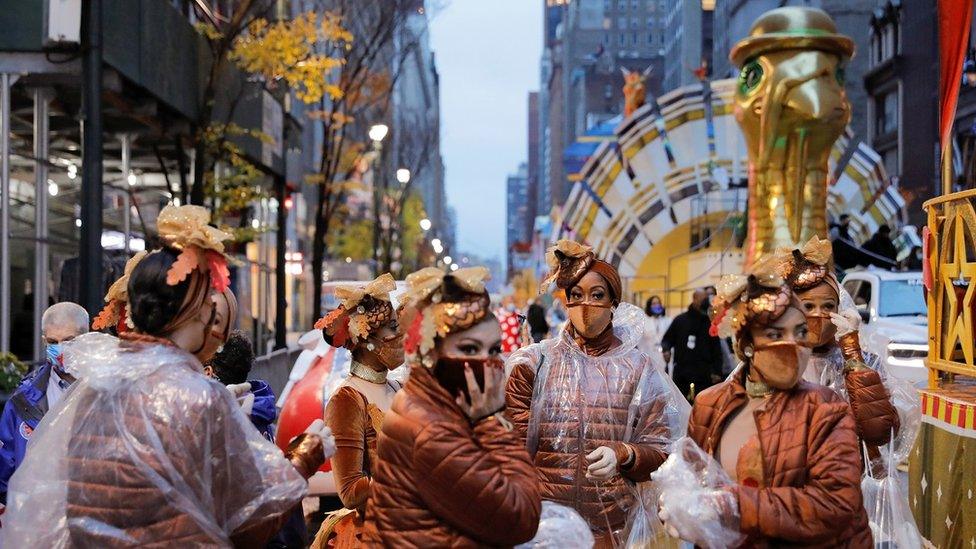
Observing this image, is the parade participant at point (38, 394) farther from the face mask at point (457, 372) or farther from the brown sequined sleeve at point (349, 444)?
the face mask at point (457, 372)

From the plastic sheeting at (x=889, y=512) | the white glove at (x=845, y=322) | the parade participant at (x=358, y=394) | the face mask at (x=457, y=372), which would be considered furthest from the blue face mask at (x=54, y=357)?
the plastic sheeting at (x=889, y=512)

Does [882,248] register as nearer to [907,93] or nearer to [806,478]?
[907,93]

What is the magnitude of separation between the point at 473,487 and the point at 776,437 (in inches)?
45.5

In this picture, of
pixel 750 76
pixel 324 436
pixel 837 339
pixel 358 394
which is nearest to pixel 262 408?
pixel 358 394

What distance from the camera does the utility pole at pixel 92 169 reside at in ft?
32.8

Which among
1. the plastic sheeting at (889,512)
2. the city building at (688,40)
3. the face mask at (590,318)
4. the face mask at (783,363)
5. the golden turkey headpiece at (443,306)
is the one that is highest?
the city building at (688,40)

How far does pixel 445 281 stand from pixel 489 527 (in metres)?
0.75

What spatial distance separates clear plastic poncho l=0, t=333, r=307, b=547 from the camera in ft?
10.8

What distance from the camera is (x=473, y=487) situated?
300 centimetres

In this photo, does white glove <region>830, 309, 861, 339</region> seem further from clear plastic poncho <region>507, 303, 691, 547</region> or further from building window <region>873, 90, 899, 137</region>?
building window <region>873, 90, 899, 137</region>

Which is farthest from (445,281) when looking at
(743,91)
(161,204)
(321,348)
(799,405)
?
(161,204)

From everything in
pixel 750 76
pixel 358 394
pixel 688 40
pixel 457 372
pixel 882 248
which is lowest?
pixel 358 394

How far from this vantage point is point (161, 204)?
71.2ft

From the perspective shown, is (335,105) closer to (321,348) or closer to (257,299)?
(257,299)
